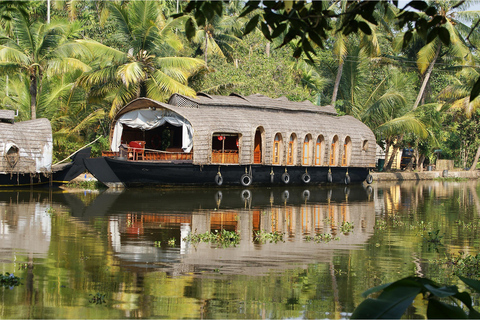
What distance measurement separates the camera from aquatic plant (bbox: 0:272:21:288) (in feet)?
19.0

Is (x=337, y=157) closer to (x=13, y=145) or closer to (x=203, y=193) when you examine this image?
(x=203, y=193)

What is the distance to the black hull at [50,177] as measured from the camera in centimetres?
1833

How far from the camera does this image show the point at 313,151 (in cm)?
2331

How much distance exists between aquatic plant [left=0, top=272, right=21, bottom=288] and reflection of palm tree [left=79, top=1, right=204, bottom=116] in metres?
14.9

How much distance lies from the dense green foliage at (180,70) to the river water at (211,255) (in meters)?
4.61

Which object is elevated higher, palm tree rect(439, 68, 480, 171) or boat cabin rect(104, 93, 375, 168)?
palm tree rect(439, 68, 480, 171)

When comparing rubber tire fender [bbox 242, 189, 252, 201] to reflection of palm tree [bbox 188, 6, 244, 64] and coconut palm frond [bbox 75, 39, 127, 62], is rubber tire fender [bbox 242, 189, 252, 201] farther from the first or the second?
reflection of palm tree [bbox 188, 6, 244, 64]

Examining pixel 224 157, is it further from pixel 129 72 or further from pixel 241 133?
pixel 129 72

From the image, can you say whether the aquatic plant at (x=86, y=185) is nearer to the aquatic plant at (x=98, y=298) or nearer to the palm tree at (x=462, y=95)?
the aquatic plant at (x=98, y=298)

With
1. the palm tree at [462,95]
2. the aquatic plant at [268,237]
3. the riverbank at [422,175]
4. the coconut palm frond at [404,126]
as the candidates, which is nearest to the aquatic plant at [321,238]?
the aquatic plant at [268,237]

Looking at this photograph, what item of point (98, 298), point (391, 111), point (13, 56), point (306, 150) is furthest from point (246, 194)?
point (98, 298)

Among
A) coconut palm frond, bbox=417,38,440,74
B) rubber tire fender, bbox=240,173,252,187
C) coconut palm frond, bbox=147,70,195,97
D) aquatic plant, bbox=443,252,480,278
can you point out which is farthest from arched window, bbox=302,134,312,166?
aquatic plant, bbox=443,252,480,278

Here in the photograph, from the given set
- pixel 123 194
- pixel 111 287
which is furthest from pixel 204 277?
pixel 123 194

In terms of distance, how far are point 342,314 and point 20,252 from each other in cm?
443
